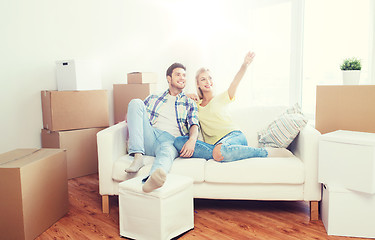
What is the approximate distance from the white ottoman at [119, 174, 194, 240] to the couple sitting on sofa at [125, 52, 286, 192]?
0.76ft

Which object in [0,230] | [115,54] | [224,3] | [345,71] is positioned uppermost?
[224,3]

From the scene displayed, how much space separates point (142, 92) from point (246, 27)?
1.38m

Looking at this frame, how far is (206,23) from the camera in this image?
163 inches

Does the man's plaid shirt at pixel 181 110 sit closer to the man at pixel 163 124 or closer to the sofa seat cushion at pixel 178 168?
the man at pixel 163 124

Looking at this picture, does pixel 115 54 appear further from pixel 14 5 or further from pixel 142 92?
pixel 14 5

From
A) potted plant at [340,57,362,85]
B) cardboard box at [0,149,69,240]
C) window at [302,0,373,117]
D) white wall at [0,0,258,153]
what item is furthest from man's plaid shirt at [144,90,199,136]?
window at [302,0,373,117]

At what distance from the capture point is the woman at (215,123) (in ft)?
7.36

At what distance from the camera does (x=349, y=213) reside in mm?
1856

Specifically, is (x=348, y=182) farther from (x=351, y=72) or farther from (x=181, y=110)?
(x=181, y=110)

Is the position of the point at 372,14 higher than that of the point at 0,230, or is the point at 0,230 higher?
the point at 372,14

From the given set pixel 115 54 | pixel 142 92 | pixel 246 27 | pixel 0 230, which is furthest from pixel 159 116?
pixel 246 27

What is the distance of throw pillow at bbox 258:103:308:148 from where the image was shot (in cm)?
226

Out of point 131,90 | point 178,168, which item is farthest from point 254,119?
point 131,90

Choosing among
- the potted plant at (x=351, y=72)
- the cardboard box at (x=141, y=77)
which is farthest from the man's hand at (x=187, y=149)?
the cardboard box at (x=141, y=77)
